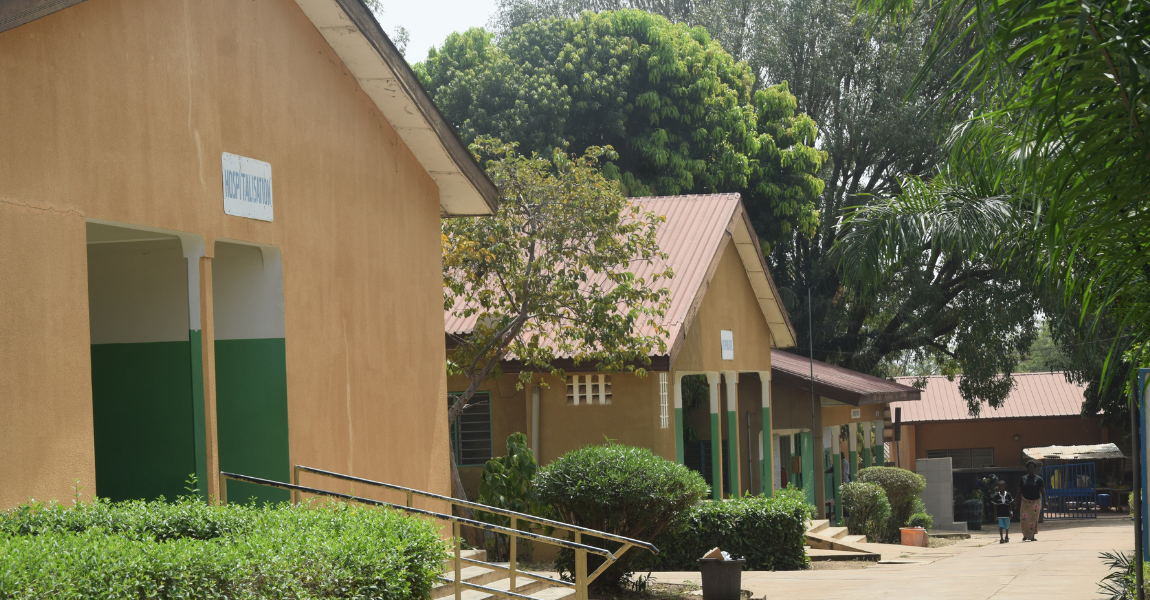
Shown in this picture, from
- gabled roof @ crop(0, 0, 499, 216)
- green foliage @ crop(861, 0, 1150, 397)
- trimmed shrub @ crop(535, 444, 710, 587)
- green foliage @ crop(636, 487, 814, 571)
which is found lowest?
green foliage @ crop(636, 487, 814, 571)

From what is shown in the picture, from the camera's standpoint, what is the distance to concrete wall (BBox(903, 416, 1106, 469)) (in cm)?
4166

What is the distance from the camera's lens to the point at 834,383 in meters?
23.0

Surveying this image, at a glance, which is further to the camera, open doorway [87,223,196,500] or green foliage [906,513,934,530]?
green foliage [906,513,934,530]

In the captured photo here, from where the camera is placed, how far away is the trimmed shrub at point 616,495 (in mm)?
13289

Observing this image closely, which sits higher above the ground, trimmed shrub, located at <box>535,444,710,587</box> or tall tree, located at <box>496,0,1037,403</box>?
tall tree, located at <box>496,0,1037,403</box>

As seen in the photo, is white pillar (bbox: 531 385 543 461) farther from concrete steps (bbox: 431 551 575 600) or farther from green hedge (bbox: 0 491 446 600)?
green hedge (bbox: 0 491 446 600)

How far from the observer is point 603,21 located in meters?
31.5

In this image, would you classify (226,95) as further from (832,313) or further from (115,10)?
(832,313)

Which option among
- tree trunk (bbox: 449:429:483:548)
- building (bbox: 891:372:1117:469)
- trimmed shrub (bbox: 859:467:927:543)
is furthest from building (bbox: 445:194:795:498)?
building (bbox: 891:372:1117:469)

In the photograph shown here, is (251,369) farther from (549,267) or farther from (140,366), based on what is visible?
(549,267)

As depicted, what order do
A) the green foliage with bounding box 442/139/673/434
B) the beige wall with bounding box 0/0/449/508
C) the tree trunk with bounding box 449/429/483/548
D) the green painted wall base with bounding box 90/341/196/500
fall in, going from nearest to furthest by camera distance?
the beige wall with bounding box 0/0/449/508 → the green painted wall base with bounding box 90/341/196/500 → the green foliage with bounding box 442/139/673/434 → the tree trunk with bounding box 449/429/483/548

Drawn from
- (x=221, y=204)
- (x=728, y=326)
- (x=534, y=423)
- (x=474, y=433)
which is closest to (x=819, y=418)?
(x=728, y=326)

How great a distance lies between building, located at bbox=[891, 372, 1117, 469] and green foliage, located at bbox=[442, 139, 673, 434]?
27134 millimetres

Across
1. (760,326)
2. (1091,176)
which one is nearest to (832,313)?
(760,326)
